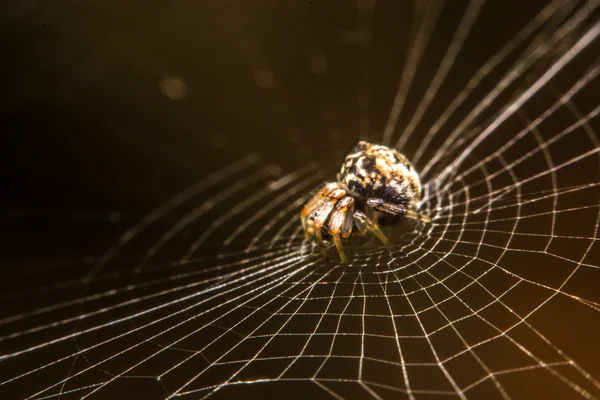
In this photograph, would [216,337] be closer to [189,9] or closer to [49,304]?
[49,304]

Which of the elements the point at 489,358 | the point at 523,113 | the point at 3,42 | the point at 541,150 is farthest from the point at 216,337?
the point at 3,42

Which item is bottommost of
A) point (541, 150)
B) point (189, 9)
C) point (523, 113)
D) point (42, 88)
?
point (541, 150)

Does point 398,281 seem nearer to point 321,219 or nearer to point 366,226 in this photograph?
point 366,226

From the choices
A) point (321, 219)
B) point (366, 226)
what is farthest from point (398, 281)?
point (321, 219)

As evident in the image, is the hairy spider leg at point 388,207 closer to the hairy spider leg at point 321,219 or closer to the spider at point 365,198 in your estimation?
the spider at point 365,198

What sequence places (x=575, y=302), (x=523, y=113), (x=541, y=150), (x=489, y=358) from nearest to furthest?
(x=489, y=358) < (x=575, y=302) < (x=541, y=150) < (x=523, y=113)

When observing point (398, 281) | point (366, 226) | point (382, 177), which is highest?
point (382, 177)

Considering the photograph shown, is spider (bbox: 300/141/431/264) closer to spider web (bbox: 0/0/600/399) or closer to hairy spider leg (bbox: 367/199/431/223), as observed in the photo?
hairy spider leg (bbox: 367/199/431/223)
